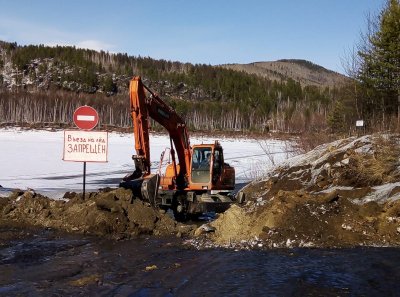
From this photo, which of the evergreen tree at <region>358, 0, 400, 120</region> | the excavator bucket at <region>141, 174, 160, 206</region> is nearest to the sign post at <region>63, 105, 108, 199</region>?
the excavator bucket at <region>141, 174, 160, 206</region>

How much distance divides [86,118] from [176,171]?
133 inches

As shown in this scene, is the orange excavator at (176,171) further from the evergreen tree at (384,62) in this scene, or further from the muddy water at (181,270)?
the evergreen tree at (384,62)

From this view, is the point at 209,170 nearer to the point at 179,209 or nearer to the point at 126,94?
the point at 179,209

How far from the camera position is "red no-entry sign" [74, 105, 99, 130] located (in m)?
13.5

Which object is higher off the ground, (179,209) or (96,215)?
(96,215)

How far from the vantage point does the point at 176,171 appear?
49.8 feet

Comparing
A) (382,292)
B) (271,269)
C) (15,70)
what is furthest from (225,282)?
(15,70)

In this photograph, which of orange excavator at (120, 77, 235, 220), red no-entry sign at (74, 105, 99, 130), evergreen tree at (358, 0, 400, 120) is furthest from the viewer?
evergreen tree at (358, 0, 400, 120)

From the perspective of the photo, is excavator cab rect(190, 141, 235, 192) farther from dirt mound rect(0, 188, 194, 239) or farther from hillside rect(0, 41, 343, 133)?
hillside rect(0, 41, 343, 133)

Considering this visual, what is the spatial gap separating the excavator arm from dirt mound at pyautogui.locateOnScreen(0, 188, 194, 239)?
56.2 inches

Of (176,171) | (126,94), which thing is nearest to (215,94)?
(126,94)

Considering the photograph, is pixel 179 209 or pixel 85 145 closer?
pixel 85 145

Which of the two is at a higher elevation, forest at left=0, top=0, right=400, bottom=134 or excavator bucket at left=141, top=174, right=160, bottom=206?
forest at left=0, top=0, right=400, bottom=134

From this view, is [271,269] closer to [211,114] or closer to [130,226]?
[130,226]
